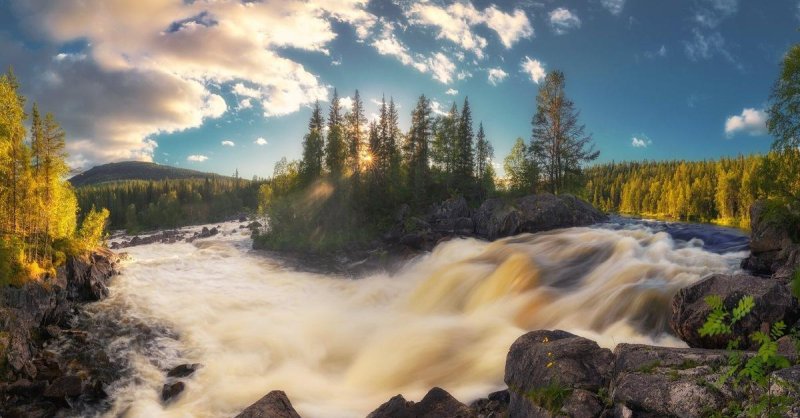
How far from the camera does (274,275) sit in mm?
34375

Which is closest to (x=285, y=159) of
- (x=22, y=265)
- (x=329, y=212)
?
(x=329, y=212)

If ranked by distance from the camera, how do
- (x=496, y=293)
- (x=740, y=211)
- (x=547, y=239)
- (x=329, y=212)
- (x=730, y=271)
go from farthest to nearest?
(x=740, y=211) < (x=329, y=212) < (x=547, y=239) < (x=496, y=293) < (x=730, y=271)

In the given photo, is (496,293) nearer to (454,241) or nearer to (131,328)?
(454,241)

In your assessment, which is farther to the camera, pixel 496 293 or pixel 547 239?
pixel 547 239

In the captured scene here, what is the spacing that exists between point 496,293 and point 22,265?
2550 cm

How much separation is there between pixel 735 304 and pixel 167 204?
142 m

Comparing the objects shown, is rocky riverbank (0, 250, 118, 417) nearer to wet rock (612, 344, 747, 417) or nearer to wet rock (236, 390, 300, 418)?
wet rock (236, 390, 300, 418)

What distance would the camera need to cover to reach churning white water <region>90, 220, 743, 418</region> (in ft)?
48.2

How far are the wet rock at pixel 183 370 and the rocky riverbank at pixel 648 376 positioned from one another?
725 centimetres

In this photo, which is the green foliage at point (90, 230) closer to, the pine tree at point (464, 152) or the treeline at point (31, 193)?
the treeline at point (31, 193)

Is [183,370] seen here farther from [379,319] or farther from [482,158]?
[482,158]

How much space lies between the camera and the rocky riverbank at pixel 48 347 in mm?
14430

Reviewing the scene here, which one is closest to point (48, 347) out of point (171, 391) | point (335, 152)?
point (171, 391)

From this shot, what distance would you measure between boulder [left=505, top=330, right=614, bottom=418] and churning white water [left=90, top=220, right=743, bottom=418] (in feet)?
10.6
